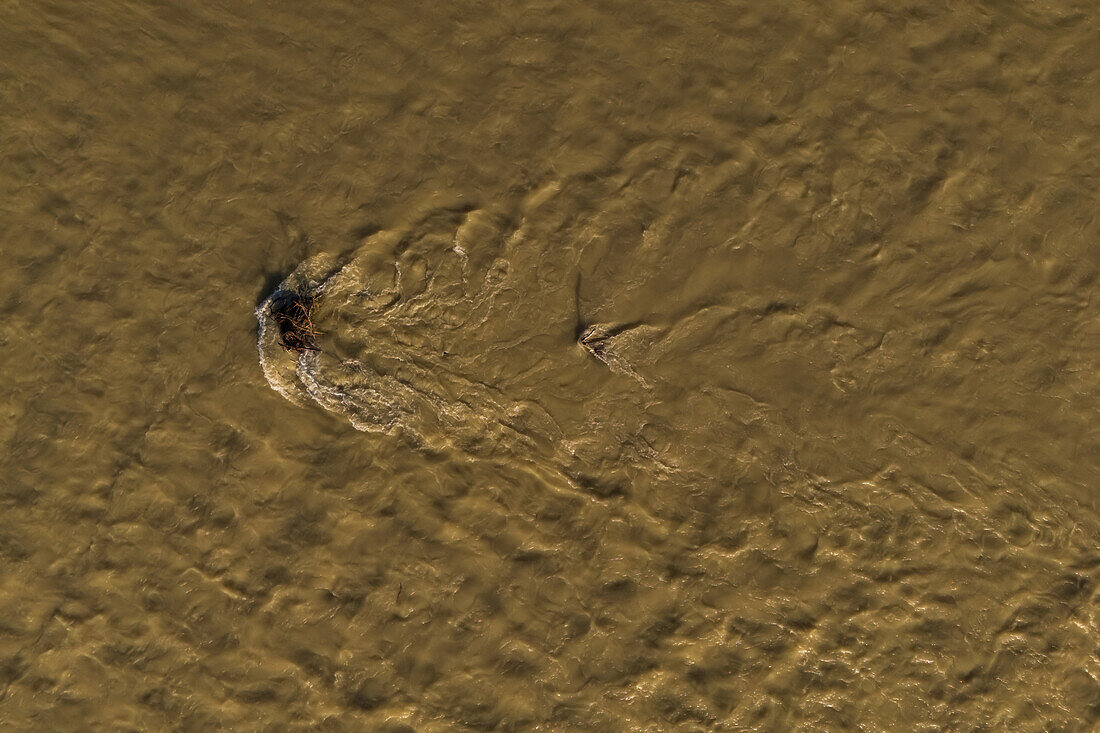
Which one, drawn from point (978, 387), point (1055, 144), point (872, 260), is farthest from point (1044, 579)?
point (1055, 144)

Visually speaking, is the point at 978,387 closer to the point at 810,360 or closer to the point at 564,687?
the point at 810,360

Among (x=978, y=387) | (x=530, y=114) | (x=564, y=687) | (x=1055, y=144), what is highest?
(x=530, y=114)

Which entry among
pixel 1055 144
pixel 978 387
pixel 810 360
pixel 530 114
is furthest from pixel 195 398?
pixel 1055 144

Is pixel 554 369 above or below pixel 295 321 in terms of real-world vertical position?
below

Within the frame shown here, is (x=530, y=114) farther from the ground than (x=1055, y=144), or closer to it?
farther from the ground

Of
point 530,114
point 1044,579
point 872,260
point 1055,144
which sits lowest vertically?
point 1044,579

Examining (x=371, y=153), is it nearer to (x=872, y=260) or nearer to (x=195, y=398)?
(x=195, y=398)
